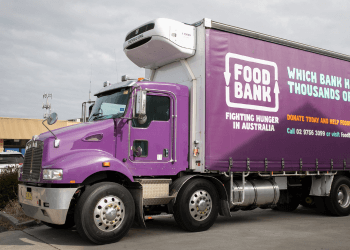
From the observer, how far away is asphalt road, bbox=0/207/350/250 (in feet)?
21.1

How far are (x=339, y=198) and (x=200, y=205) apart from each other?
4.94m

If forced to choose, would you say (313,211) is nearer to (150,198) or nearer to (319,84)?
(319,84)

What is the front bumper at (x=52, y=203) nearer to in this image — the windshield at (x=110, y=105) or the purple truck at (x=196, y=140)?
the purple truck at (x=196, y=140)

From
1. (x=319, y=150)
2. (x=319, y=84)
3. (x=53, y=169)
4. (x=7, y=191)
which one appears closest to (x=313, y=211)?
(x=319, y=150)

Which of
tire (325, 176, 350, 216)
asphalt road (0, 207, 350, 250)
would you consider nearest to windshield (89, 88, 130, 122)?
asphalt road (0, 207, 350, 250)

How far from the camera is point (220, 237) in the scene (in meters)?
7.16

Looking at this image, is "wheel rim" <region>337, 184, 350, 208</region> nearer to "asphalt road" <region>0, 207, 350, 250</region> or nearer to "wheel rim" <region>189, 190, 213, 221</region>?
"asphalt road" <region>0, 207, 350, 250</region>

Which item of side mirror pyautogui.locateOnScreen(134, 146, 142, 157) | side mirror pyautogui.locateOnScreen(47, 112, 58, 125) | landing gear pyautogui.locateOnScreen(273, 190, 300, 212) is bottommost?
landing gear pyautogui.locateOnScreen(273, 190, 300, 212)

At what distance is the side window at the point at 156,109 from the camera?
24.3 feet

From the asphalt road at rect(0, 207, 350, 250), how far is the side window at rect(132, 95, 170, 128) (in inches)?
89.3

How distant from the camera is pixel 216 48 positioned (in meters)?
8.18

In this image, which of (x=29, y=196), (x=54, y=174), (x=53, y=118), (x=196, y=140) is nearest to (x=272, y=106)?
(x=196, y=140)

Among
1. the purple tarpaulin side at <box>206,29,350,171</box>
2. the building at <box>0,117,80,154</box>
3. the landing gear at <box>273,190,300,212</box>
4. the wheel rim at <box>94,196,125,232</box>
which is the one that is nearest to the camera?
the wheel rim at <box>94,196,125,232</box>

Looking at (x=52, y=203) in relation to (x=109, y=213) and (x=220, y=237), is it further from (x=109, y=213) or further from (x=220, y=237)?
(x=220, y=237)
